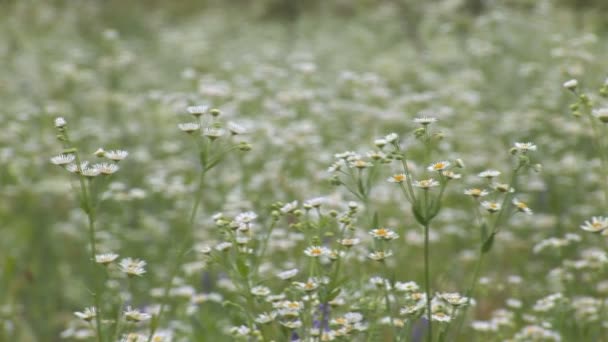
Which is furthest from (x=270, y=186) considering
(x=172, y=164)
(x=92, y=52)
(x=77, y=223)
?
(x=92, y=52)

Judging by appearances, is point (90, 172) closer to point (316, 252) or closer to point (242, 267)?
point (242, 267)

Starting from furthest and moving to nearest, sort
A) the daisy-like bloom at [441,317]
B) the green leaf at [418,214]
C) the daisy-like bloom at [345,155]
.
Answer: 1. the daisy-like bloom at [345,155]
2. the daisy-like bloom at [441,317]
3. the green leaf at [418,214]

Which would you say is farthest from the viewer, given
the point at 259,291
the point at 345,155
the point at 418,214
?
the point at 345,155

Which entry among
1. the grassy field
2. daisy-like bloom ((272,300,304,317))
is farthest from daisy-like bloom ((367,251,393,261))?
daisy-like bloom ((272,300,304,317))

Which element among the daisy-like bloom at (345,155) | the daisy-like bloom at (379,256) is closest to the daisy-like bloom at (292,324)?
the daisy-like bloom at (379,256)

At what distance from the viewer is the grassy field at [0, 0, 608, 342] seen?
217 centimetres

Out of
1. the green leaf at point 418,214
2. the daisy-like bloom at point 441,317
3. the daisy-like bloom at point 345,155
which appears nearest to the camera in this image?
the green leaf at point 418,214

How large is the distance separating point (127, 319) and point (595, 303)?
6.08ft

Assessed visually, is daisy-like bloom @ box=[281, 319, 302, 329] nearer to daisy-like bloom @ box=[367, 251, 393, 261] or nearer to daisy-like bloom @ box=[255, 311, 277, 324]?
daisy-like bloom @ box=[255, 311, 277, 324]

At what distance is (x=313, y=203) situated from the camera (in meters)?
2.21

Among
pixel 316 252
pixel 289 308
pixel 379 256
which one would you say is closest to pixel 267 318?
pixel 289 308

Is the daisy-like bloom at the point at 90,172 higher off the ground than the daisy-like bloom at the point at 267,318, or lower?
higher

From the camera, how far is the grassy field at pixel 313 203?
217cm

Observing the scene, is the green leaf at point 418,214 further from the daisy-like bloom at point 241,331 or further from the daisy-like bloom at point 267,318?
the daisy-like bloom at point 241,331
